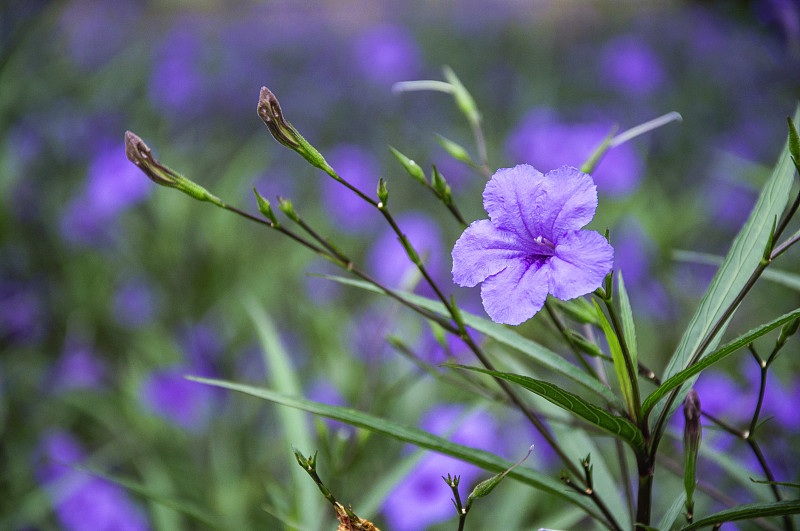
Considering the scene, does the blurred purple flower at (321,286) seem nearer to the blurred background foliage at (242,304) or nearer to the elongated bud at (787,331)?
the blurred background foliage at (242,304)

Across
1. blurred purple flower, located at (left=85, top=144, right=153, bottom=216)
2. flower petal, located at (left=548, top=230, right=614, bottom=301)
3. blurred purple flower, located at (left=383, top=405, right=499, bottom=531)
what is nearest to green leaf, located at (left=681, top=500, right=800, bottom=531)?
flower petal, located at (left=548, top=230, right=614, bottom=301)

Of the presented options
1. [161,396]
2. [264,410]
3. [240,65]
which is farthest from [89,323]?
[240,65]

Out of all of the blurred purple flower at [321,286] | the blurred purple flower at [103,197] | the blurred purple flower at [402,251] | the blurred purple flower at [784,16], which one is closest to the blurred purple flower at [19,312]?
the blurred purple flower at [103,197]

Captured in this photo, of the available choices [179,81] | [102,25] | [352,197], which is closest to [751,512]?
[352,197]

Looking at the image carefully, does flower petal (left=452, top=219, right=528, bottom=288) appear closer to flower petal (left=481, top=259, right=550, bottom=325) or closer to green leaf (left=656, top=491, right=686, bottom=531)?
flower petal (left=481, top=259, right=550, bottom=325)

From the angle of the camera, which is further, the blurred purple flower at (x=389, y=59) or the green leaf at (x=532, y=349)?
the blurred purple flower at (x=389, y=59)

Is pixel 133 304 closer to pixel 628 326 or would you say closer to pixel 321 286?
pixel 321 286

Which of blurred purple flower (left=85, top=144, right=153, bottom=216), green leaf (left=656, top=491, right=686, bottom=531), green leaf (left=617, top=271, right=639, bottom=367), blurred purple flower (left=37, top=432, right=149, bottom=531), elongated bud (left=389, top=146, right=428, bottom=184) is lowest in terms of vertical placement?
blurred purple flower (left=37, top=432, right=149, bottom=531)
